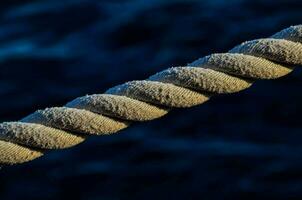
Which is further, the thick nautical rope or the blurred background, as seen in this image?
the blurred background

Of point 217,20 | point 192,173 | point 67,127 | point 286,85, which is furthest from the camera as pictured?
point 217,20

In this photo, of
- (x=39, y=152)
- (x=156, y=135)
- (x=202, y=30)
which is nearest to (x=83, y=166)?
(x=156, y=135)

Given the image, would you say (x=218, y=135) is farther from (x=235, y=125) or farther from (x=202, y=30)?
(x=202, y=30)

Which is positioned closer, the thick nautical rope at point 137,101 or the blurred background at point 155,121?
the thick nautical rope at point 137,101
